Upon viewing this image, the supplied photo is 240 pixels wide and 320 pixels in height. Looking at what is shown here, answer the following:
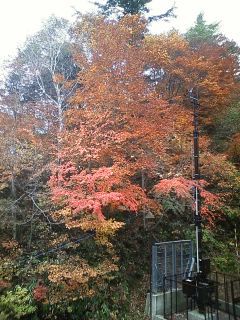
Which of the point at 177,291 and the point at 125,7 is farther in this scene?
the point at 125,7

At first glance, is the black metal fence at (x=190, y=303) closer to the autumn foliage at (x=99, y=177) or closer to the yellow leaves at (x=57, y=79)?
the autumn foliage at (x=99, y=177)

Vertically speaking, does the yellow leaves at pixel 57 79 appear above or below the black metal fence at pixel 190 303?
above

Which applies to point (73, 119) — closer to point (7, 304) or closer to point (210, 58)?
point (7, 304)

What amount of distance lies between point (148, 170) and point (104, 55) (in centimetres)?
612

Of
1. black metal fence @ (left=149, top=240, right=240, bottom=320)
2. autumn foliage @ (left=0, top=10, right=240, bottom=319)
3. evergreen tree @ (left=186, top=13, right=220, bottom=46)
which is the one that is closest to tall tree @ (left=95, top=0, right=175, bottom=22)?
autumn foliage @ (left=0, top=10, right=240, bottom=319)

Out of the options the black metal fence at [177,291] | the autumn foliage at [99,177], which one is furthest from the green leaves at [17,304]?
the black metal fence at [177,291]

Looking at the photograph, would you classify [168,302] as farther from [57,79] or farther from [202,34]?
[202,34]

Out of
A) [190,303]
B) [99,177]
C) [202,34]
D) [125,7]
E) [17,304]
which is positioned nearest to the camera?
[17,304]

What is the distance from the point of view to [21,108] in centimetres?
1408

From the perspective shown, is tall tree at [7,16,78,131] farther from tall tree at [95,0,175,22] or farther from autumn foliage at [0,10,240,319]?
tall tree at [95,0,175,22]

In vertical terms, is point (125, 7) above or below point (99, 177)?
above

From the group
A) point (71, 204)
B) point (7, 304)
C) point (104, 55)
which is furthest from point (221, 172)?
point (7, 304)

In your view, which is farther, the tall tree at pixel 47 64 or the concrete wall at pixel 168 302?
the tall tree at pixel 47 64

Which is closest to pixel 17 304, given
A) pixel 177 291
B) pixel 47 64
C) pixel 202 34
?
pixel 177 291
